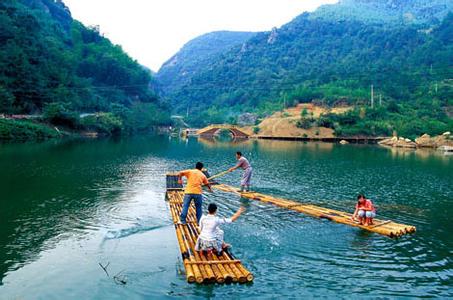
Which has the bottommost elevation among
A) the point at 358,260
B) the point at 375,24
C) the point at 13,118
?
the point at 358,260

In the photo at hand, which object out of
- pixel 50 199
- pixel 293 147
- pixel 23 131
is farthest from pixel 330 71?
pixel 50 199

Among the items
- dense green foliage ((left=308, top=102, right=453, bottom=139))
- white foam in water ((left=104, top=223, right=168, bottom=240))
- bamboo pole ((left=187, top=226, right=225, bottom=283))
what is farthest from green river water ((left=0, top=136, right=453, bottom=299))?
dense green foliage ((left=308, top=102, right=453, bottom=139))

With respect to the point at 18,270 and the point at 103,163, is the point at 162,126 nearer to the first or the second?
the point at 103,163

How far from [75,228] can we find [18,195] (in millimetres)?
6411

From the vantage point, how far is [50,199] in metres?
18.7

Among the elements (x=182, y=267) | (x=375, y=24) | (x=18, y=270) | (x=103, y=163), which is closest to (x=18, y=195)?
(x=18, y=270)

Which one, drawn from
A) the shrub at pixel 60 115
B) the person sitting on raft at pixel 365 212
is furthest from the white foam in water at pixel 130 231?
the shrub at pixel 60 115

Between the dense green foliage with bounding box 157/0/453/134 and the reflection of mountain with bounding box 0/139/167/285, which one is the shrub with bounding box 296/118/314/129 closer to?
the dense green foliage with bounding box 157/0/453/134

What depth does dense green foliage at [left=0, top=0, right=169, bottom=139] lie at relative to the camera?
66125 millimetres

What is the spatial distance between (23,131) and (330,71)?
9446 cm

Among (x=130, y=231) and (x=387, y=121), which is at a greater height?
(x=387, y=121)

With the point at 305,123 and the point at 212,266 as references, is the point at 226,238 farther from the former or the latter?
the point at 305,123

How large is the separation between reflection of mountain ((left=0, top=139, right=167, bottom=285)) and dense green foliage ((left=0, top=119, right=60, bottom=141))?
→ 21990 millimetres

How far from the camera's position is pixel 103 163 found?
107 ft
